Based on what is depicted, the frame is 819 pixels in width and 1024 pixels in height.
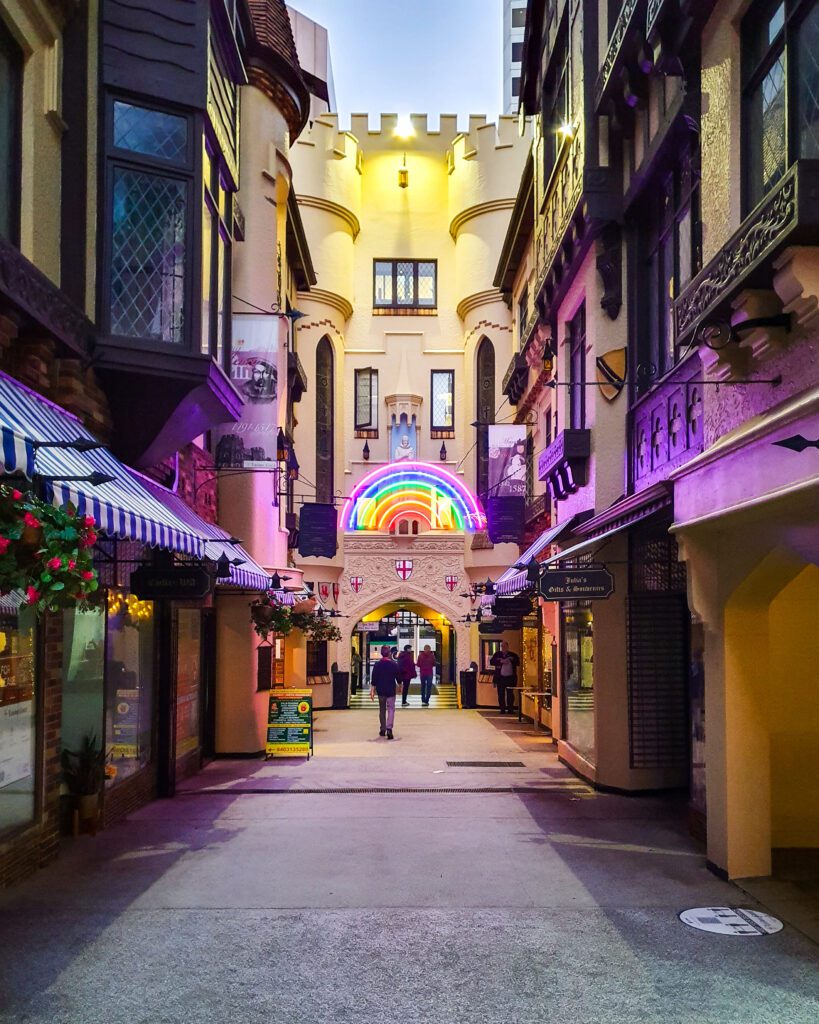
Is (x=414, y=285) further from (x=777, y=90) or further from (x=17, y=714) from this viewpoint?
(x=777, y=90)

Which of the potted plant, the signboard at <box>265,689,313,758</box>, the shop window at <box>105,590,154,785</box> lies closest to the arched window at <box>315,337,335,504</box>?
the signboard at <box>265,689,313,758</box>

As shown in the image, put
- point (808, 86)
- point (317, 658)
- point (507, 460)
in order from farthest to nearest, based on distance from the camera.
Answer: point (317, 658), point (507, 460), point (808, 86)

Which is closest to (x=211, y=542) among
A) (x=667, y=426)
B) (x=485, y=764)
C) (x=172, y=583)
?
(x=172, y=583)

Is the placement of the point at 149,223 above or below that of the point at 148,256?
above

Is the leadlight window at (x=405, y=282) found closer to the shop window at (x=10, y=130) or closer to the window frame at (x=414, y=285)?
the window frame at (x=414, y=285)

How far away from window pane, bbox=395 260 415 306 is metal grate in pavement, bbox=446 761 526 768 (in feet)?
71.2

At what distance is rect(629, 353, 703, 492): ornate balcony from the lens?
987 cm

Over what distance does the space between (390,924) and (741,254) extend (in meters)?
5.45

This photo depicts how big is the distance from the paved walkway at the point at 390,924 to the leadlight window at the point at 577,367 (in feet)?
20.2

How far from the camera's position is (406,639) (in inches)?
1665

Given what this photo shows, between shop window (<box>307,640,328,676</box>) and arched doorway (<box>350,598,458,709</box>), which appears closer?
shop window (<box>307,640,328,676</box>)

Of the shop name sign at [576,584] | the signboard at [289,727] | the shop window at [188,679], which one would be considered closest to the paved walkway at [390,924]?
the shop window at [188,679]

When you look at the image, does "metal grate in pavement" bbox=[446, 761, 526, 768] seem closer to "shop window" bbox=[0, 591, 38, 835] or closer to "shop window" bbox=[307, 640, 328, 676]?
"shop window" bbox=[0, 591, 38, 835]

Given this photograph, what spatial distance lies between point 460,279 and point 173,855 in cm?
2679
